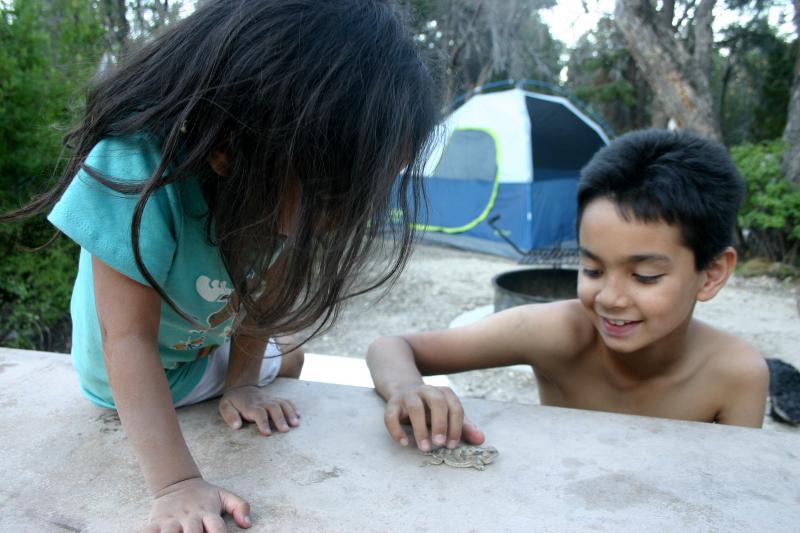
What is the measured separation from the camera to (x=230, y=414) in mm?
1258

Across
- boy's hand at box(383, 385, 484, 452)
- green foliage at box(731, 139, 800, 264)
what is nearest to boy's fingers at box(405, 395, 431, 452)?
boy's hand at box(383, 385, 484, 452)

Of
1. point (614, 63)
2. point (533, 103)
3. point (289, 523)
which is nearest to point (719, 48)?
point (614, 63)

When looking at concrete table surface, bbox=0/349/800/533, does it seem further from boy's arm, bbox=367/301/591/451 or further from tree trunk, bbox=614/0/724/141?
tree trunk, bbox=614/0/724/141

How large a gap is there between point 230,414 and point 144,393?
313 mm

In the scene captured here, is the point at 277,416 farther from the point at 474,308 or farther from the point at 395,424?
the point at 474,308

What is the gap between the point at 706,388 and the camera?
1593 mm

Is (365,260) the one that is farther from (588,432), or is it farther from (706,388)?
(706,388)

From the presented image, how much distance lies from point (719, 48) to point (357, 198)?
1932cm

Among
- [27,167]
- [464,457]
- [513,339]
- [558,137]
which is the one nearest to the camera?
[464,457]

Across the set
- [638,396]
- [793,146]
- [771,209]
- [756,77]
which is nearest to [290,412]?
[638,396]

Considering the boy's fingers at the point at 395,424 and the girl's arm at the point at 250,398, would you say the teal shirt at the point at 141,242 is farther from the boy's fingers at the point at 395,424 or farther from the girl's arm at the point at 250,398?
the boy's fingers at the point at 395,424

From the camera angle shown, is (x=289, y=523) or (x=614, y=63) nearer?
(x=289, y=523)

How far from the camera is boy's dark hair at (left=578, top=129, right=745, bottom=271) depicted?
1471mm

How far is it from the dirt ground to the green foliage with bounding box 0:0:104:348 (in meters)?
1.59
